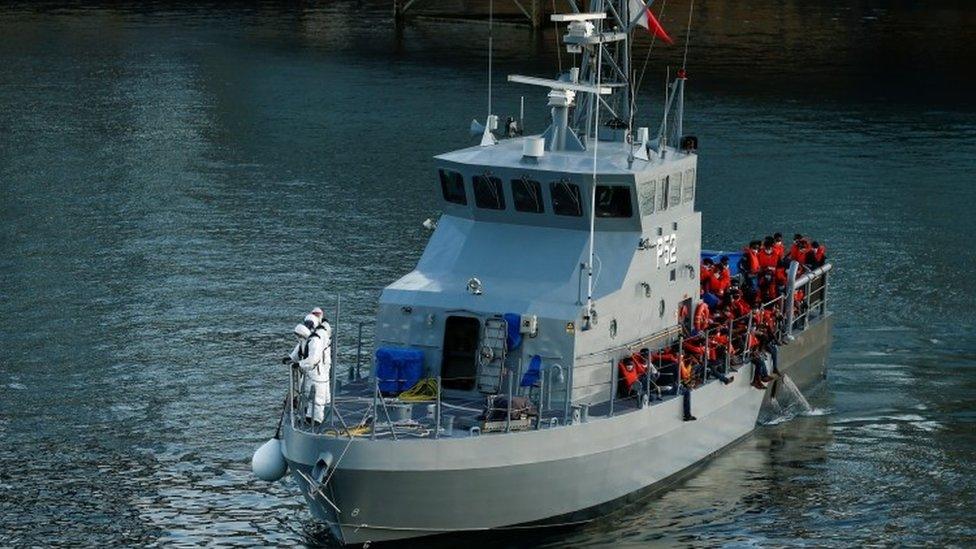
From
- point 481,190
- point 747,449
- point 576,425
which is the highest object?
point 481,190

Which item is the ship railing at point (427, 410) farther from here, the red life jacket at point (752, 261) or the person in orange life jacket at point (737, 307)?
the red life jacket at point (752, 261)

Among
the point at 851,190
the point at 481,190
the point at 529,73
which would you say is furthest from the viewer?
the point at 529,73

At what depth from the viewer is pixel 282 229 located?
5444 centimetres

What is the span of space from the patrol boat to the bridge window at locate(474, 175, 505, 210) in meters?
0.04

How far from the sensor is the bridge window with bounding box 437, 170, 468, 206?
1280 inches

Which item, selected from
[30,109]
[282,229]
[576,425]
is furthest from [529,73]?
[576,425]

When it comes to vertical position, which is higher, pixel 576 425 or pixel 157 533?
pixel 576 425

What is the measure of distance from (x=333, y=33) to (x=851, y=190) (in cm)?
5004

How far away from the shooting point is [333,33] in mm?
105375

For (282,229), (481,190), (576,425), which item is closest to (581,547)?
(576,425)

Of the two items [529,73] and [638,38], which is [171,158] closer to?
[529,73]

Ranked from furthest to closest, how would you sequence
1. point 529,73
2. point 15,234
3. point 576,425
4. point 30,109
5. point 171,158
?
1. point 529,73
2. point 30,109
3. point 171,158
4. point 15,234
5. point 576,425

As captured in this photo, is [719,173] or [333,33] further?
[333,33]

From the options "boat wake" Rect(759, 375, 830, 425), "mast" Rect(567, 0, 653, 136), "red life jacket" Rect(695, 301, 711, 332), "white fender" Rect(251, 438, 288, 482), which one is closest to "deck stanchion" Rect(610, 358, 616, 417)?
"red life jacket" Rect(695, 301, 711, 332)
